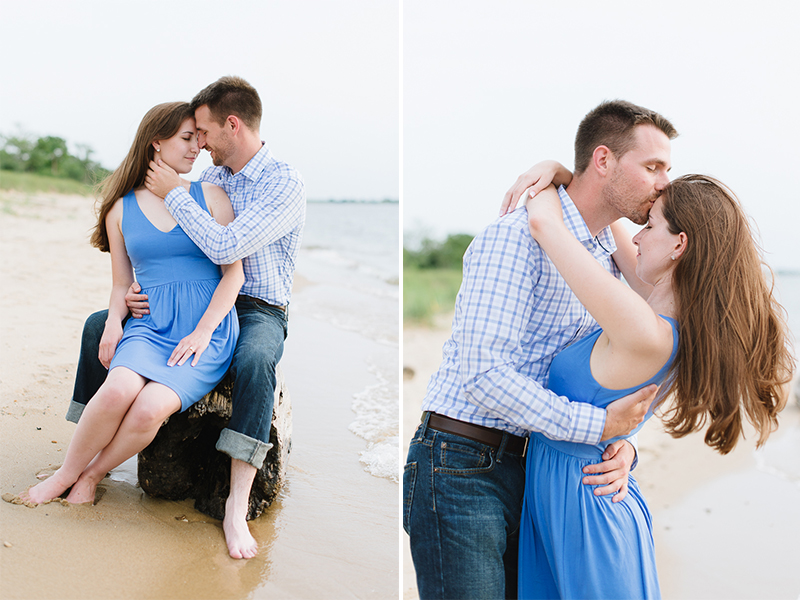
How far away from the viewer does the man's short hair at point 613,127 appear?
2.21 meters

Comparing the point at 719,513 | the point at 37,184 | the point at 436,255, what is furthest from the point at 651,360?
the point at 37,184

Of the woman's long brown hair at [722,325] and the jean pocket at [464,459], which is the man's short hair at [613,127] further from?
the jean pocket at [464,459]

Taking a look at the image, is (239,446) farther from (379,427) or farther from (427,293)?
(427,293)

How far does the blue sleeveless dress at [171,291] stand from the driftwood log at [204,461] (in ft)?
0.53

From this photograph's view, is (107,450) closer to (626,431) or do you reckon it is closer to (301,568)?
(301,568)

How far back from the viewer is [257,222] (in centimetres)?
322

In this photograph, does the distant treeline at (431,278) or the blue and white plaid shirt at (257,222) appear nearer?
the blue and white plaid shirt at (257,222)

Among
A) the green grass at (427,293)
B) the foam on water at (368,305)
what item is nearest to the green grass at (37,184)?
the foam on water at (368,305)

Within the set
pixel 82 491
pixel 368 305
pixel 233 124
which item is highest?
pixel 233 124

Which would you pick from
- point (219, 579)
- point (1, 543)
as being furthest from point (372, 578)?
point (1, 543)

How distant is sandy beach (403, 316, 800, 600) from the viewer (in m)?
4.04

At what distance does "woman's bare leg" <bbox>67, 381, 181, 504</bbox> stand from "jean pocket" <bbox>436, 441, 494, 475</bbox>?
4.74 feet

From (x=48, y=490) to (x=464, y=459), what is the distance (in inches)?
83.1

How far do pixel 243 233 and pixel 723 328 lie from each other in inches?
87.5
